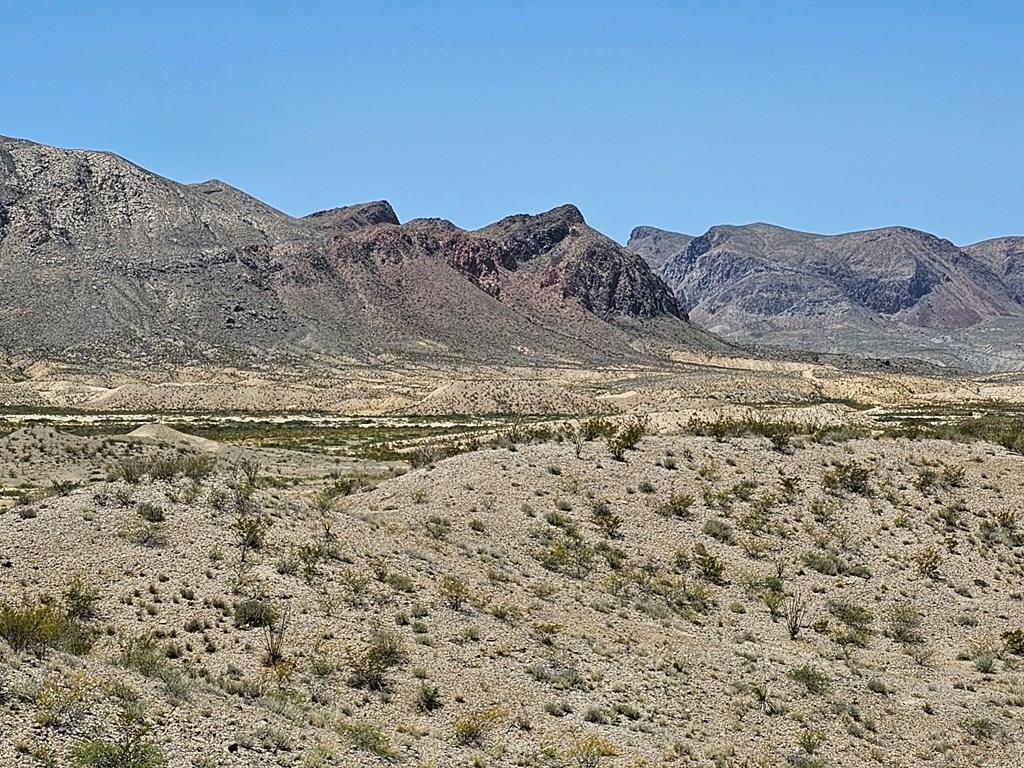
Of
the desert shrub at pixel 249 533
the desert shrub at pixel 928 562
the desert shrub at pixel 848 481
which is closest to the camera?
the desert shrub at pixel 249 533

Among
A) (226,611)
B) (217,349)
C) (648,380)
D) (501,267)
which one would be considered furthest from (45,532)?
(501,267)

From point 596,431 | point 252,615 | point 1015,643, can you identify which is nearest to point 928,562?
point 1015,643

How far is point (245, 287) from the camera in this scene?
139000mm

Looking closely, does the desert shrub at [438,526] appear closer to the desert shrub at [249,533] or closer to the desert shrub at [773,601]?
the desert shrub at [249,533]

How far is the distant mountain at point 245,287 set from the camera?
4828 inches

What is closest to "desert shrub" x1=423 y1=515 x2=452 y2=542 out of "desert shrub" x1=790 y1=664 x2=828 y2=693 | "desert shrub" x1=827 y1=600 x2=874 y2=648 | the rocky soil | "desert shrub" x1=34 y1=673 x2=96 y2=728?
the rocky soil

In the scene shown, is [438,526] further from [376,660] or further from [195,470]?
[376,660]

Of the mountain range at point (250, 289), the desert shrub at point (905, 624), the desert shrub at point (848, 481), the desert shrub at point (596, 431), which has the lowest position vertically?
the desert shrub at point (905, 624)

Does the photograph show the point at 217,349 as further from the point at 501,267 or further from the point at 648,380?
the point at 501,267

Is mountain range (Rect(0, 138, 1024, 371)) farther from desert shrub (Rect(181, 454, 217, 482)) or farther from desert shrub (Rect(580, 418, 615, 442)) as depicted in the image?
desert shrub (Rect(181, 454, 217, 482))

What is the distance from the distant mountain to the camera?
402ft

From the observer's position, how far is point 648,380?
105 metres

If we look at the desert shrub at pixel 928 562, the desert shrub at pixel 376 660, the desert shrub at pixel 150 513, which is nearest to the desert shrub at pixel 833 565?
the desert shrub at pixel 928 562

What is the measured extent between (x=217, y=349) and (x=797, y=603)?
110 m
